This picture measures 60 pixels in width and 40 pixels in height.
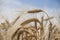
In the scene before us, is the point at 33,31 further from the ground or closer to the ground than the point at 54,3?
closer to the ground

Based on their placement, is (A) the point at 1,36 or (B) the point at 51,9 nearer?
(A) the point at 1,36

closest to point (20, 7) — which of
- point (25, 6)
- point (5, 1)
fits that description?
point (25, 6)

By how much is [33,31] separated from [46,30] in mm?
126

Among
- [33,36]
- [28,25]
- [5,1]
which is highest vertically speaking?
[5,1]

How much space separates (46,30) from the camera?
1.41 m

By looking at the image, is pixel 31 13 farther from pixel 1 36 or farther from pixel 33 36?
pixel 1 36

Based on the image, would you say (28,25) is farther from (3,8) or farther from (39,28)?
(3,8)

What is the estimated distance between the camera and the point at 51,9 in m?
1.46

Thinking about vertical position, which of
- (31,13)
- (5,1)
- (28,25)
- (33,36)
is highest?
(5,1)

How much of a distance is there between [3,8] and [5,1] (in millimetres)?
72

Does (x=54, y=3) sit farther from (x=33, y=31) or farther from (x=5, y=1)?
(x=5, y=1)

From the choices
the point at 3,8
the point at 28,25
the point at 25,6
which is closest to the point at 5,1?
the point at 3,8

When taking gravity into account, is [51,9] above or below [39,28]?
above

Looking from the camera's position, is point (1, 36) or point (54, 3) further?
point (54, 3)
